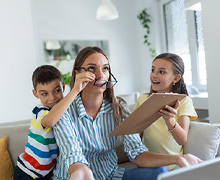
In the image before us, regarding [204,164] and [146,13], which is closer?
[204,164]

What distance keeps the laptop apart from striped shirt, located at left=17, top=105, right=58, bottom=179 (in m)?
0.86

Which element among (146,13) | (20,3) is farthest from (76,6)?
(20,3)

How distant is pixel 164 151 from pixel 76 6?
384 centimetres

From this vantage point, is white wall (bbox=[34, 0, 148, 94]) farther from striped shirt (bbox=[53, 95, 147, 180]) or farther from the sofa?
striped shirt (bbox=[53, 95, 147, 180])

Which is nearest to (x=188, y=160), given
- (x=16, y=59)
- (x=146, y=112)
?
(x=146, y=112)

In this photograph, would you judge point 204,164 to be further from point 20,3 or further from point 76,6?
point 76,6

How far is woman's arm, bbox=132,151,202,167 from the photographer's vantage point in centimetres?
108

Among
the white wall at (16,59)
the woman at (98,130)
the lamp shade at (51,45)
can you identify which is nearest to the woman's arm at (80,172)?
the woman at (98,130)

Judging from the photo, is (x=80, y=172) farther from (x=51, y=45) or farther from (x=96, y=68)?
(x=51, y=45)

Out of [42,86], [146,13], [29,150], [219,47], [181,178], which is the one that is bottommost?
[29,150]

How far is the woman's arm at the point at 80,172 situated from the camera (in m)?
0.99

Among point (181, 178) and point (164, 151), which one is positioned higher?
point (181, 178)

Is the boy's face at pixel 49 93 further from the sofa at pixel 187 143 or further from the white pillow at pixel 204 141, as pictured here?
the white pillow at pixel 204 141

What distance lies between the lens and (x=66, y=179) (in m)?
1.28
